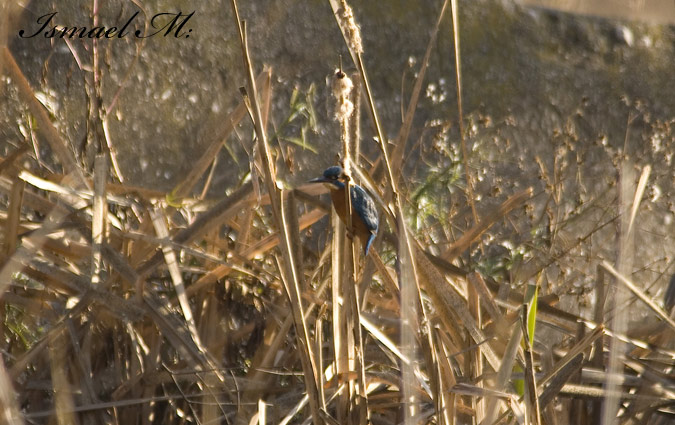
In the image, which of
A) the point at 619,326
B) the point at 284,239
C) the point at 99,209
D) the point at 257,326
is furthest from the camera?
the point at 257,326

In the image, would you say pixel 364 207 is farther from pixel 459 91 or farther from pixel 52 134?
pixel 52 134

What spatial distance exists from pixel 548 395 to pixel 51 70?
2.18 meters

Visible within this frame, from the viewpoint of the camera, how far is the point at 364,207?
919 mm

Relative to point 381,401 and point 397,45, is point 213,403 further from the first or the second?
point 397,45

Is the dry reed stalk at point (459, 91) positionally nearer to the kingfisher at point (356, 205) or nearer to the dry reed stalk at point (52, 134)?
the kingfisher at point (356, 205)

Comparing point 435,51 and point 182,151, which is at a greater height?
point 435,51

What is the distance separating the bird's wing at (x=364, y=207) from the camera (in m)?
0.92

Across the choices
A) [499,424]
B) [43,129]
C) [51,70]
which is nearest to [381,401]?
→ [499,424]

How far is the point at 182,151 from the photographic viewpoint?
2.75 metres

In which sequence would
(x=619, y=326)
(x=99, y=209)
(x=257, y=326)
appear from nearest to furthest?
(x=619, y=326), (x=99, y=209), (x=257, y=326)

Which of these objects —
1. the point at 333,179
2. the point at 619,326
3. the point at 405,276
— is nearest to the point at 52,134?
the point at 333,179

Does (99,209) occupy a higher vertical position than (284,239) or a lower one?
higher

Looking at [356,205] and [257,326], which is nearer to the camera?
[356,205]

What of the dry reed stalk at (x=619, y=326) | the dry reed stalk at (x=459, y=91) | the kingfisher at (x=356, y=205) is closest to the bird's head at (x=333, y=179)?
the kingfisher at (x=356, y=205)
